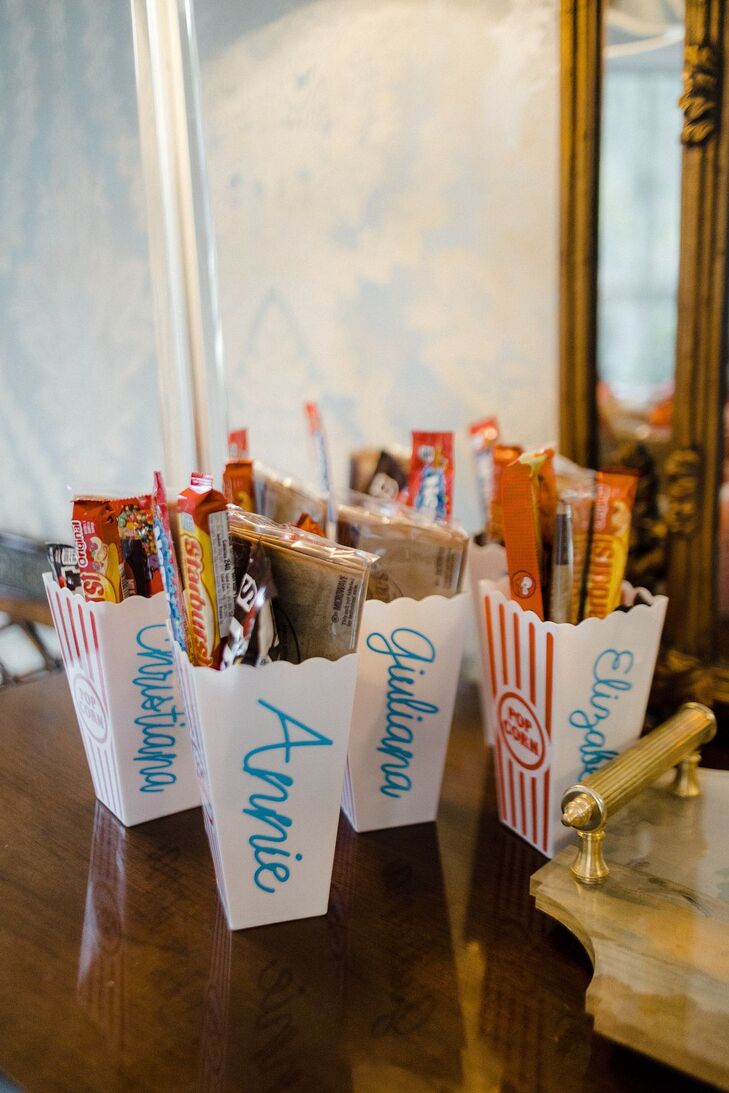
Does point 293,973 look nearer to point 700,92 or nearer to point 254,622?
point 254,622

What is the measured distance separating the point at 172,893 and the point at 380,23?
962 mm

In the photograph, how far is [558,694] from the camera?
0.70 metres

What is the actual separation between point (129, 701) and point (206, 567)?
207 mm

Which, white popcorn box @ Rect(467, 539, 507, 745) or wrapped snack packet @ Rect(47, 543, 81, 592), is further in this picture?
white popcorn box @ Rect(467, 539, 507, 745)

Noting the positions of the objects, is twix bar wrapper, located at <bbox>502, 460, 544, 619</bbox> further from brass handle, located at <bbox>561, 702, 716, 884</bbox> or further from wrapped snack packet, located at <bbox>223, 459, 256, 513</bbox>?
wrapped snack packet, located at <bbox>223, 459, 256, 513</bbox>

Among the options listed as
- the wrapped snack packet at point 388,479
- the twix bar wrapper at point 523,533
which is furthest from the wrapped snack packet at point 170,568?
the wrapped snack packet at point 388,479

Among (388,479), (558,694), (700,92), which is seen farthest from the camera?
(388,479)

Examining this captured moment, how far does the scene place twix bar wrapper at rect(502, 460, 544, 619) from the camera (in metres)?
0.69

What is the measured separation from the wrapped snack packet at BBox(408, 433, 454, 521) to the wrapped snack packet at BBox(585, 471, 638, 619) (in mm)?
137

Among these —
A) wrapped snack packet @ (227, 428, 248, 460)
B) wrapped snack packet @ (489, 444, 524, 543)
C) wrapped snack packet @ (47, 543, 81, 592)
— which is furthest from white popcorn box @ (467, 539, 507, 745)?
wrapped snack packet @ (47, 543, 81, 592)

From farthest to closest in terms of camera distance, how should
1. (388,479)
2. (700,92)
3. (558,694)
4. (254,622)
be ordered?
(388,479) → (700,92) → (558,694) → (254,622)

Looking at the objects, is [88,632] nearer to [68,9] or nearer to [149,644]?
[149,644]

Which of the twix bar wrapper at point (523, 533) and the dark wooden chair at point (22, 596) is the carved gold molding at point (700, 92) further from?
the dark wooden chair at point (22, 596)

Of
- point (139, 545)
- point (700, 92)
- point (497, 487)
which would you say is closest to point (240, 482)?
point (139, 545)
